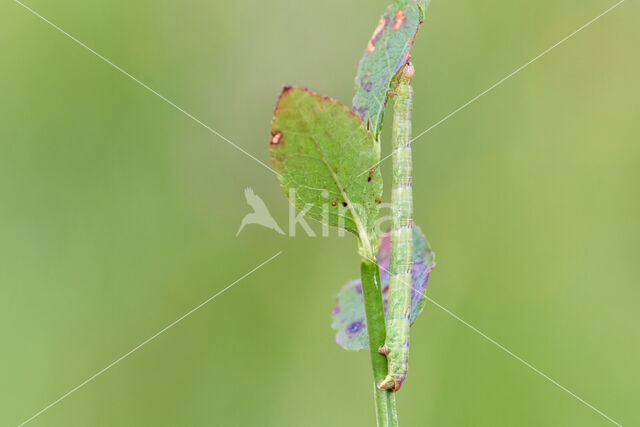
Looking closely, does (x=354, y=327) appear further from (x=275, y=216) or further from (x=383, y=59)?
(x=275, y=216)

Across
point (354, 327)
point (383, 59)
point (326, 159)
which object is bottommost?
point (354, 327)

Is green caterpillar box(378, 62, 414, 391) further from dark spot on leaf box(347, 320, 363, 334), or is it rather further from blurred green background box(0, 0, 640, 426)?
blurred green background box(0, 0, 640, 426)

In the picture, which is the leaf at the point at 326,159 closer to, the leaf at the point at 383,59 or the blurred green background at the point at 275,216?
the leaf at the point at 383,59

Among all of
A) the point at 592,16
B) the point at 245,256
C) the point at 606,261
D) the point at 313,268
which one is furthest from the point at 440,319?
the point at 592,16

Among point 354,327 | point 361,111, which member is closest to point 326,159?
point 361,111

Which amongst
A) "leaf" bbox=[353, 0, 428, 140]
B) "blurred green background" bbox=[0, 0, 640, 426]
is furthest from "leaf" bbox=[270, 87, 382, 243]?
"blurred green background" bbox=[0, 0, 640, 426]

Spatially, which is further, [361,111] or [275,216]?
[275,216]
